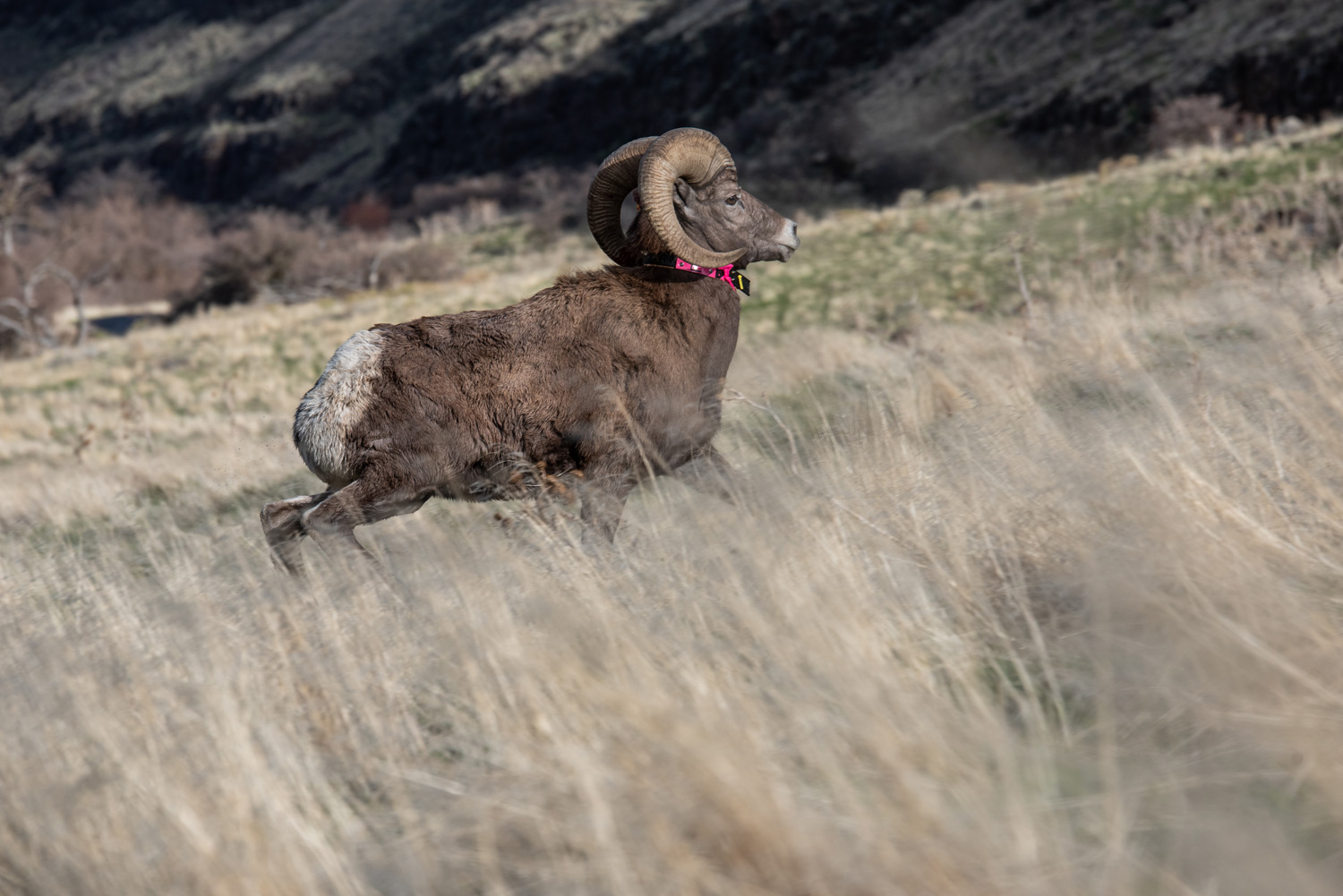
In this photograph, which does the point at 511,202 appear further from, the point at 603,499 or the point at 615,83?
the point at 603,499

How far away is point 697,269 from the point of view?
5254mm

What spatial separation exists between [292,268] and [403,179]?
47299 mm

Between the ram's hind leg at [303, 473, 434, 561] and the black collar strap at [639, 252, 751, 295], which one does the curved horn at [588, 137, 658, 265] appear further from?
the ram's hind leg at [303, 473, 434, 561]

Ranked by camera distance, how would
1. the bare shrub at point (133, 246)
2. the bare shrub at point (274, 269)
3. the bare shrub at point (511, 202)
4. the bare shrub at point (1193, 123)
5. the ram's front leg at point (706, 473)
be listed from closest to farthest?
the ram's front leg at point (706, 473), the bare shrub at point (1193, 123), the bare shrub at point (274, 269), the bare shrub at point (133, 246), the bare shrub at point (511, 202)

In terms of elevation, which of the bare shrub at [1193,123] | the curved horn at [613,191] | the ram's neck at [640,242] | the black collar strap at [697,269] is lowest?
the bare shrub at [1193,123]

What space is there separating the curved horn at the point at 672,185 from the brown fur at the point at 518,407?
8.2 inches

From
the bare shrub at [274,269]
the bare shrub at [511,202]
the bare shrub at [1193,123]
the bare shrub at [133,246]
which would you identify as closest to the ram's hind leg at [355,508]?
the bare shrub at [274,269]

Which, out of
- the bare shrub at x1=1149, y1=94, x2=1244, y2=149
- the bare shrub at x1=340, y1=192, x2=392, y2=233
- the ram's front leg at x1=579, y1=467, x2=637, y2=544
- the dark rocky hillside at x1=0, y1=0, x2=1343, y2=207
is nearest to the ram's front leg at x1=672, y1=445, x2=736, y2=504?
the ram's front leg at x1=579, y1=467, x2=637, y2=544

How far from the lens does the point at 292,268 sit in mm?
40688

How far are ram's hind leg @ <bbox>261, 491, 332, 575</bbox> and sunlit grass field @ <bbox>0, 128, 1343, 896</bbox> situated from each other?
168 mm

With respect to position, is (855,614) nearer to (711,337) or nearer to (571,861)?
(571,861)

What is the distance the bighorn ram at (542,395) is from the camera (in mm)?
4719

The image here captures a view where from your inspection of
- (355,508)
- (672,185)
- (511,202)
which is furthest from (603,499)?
(511,202)

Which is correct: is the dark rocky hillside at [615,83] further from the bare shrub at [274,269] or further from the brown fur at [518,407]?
the brown fur at [518,407]
